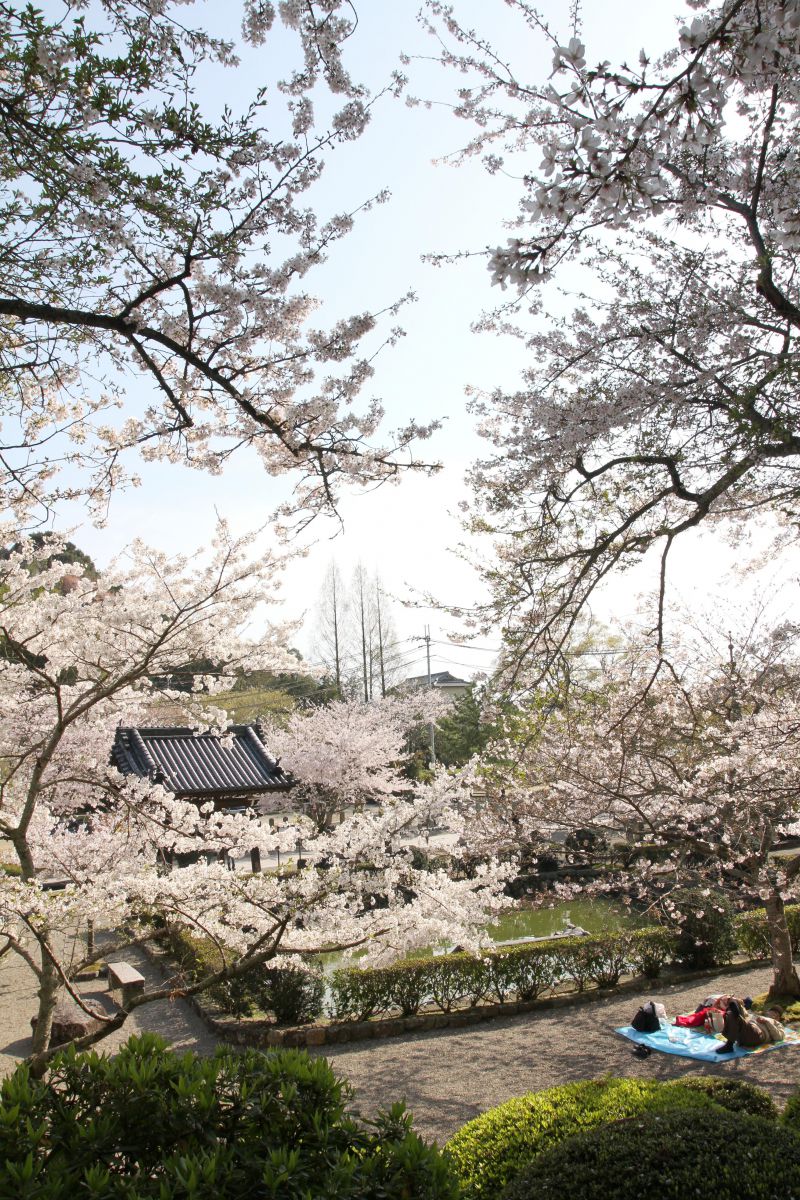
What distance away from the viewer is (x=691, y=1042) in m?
6.69

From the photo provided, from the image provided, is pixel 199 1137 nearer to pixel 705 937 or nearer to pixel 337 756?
pixel 705 937

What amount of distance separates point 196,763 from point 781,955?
29.0 ft

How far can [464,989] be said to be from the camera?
8.81 meters

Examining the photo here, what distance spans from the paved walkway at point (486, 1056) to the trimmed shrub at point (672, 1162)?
10.1 ft

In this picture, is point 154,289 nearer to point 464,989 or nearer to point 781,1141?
point 781,1141

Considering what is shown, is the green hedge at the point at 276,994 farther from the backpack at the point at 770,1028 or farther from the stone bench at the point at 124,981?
the backpack at the point at 770,1028

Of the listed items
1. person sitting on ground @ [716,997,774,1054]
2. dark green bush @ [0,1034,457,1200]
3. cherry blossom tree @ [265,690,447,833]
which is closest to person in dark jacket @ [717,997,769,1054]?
person sitting on ground @ [716,997,774,1054]

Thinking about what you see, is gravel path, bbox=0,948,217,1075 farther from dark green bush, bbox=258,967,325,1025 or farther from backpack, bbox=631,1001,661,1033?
backpack, bbox=631,1001,661,1033

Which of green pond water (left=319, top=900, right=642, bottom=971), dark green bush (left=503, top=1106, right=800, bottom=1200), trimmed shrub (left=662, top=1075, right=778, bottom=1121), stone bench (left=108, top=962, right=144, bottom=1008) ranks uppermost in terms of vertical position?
dark green bush (left=503, top=1106, right=800, bottom=1200)

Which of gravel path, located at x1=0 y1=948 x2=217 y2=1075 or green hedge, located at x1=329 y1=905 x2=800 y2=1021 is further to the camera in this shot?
green hedge, located at x1=329 y1=905 x2=800 y2=1021

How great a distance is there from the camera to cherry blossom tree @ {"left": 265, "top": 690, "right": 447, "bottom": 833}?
671 inches

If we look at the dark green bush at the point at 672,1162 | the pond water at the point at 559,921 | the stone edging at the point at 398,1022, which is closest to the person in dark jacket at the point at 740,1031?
the stone edging at the point at 398,1022

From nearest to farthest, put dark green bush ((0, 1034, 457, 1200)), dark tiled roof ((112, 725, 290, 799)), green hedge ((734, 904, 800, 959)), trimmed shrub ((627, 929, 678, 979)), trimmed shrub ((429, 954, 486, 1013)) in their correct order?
dark green bush ((0, 1034, 457, 1200)), trimmed shrub ((429, 954, 486, 1013)), trimmed shrub ((627, 929, 678, 979)), green hedge ((734, 904, 800, 959)), dark tiled roof ((112, 725, 290, 799))

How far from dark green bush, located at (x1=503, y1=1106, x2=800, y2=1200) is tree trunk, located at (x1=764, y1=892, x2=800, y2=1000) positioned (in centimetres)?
576
